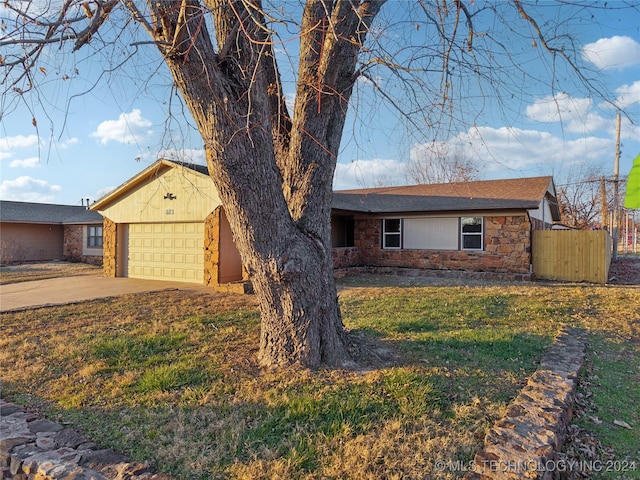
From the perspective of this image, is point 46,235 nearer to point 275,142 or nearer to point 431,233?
point 431,233

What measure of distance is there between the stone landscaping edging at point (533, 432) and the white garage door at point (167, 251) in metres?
10.3

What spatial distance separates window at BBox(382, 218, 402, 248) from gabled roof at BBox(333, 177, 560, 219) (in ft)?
2.06

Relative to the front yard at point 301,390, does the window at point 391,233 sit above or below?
above

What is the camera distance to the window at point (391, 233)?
15617 millimetres

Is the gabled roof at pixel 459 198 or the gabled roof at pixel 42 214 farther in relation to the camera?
the gabled roof at pixel 42 214

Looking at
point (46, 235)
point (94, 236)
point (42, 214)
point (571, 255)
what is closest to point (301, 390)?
point (571, 255)

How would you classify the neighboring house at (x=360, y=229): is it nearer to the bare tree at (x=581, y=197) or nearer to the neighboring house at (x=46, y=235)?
the neighboring house at (x=46, y=235)

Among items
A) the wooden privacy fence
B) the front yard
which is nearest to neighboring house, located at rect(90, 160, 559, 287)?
the wooden privacy fence

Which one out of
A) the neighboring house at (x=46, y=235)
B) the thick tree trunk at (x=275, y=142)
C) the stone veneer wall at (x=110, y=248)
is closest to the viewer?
the thick tree trunk at (x=275, y=142)

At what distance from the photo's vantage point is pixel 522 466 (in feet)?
8.27

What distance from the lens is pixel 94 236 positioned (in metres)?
19.6

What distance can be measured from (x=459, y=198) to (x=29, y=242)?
21499 mm

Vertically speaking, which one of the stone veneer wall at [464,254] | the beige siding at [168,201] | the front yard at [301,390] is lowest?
the front yard at [301,390]

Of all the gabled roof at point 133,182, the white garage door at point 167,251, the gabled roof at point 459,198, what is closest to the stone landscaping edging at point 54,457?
the white garage door at point 167,251
